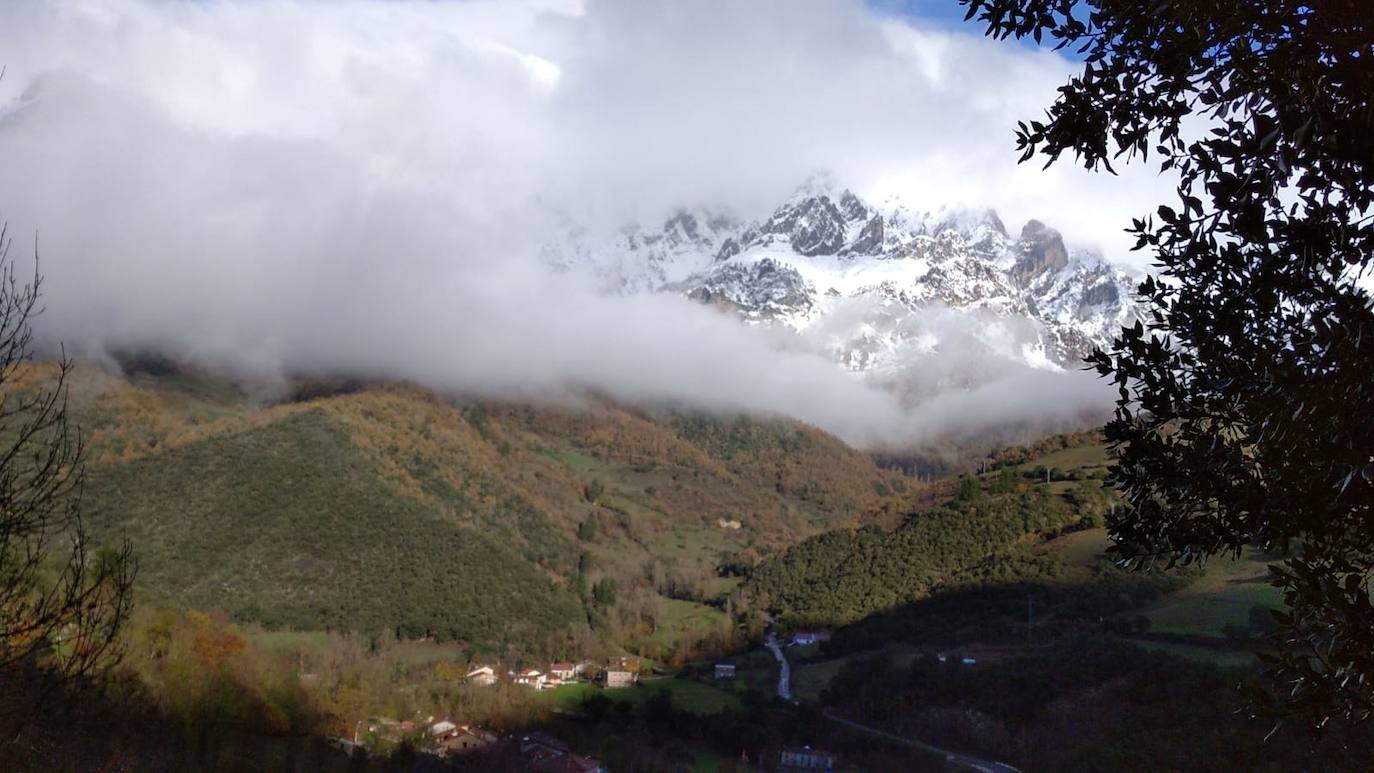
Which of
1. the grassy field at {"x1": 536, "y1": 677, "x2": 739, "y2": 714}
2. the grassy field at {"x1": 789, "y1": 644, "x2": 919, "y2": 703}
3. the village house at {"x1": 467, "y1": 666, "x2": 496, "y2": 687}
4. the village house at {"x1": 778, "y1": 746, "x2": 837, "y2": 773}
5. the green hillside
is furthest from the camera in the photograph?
the green hillside

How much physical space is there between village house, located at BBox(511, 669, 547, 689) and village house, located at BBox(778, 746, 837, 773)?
24.7 metres

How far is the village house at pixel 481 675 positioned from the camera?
63000 millimetres

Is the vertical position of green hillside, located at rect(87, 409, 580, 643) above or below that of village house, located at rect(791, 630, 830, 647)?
above

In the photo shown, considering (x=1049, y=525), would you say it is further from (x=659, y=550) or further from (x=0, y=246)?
(x=659, y=550)

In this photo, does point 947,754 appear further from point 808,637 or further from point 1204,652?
point 808,637

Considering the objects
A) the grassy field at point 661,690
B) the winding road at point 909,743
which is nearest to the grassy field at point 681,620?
the grassy field at point 661,690

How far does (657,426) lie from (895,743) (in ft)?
378

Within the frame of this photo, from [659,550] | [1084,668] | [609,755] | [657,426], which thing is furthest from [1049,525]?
[657,426]

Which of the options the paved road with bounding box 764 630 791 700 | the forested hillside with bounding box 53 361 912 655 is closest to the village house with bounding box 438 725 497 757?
the paved road with bounding box 764 630 791 700

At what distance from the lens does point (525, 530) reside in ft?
319

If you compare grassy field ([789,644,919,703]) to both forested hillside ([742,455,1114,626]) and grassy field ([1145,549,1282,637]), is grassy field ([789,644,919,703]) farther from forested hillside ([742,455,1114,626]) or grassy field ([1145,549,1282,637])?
grassy field ([1145,549,1282,637])

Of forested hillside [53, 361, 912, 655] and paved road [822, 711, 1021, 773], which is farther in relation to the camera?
forested hillside [53, 361, 912, 655]

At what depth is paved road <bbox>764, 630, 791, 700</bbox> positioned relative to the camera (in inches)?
2207

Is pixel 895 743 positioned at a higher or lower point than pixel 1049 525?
lower
